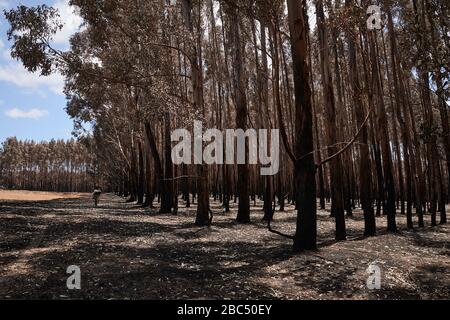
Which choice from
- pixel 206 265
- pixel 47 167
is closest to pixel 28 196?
pixel 206 265

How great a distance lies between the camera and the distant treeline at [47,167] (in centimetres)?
13500

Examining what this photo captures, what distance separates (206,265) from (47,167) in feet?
465

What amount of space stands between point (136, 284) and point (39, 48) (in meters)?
15.7

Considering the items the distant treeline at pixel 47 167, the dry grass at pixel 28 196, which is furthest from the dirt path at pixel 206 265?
the distant treeline at pixel 47 167

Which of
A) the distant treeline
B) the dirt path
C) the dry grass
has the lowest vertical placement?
the dirt path

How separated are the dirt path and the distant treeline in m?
126

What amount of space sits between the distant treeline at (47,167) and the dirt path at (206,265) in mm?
126411

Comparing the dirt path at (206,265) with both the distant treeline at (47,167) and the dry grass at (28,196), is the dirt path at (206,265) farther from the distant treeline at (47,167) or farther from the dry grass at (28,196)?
the distant treeline at (47,167)

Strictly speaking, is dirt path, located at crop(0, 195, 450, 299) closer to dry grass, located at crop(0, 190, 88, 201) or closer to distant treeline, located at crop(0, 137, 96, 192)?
dry grass, located at crop(0, 190, 88, 201)

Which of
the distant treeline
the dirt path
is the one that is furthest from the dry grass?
the distant treeline

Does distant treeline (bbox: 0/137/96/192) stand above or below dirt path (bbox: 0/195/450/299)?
above

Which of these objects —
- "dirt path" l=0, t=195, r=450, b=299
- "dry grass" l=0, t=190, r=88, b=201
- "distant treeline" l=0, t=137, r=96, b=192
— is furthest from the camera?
"distant treeline" l=0, t=137, r=96, b=192

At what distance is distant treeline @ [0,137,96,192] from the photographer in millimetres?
135000
